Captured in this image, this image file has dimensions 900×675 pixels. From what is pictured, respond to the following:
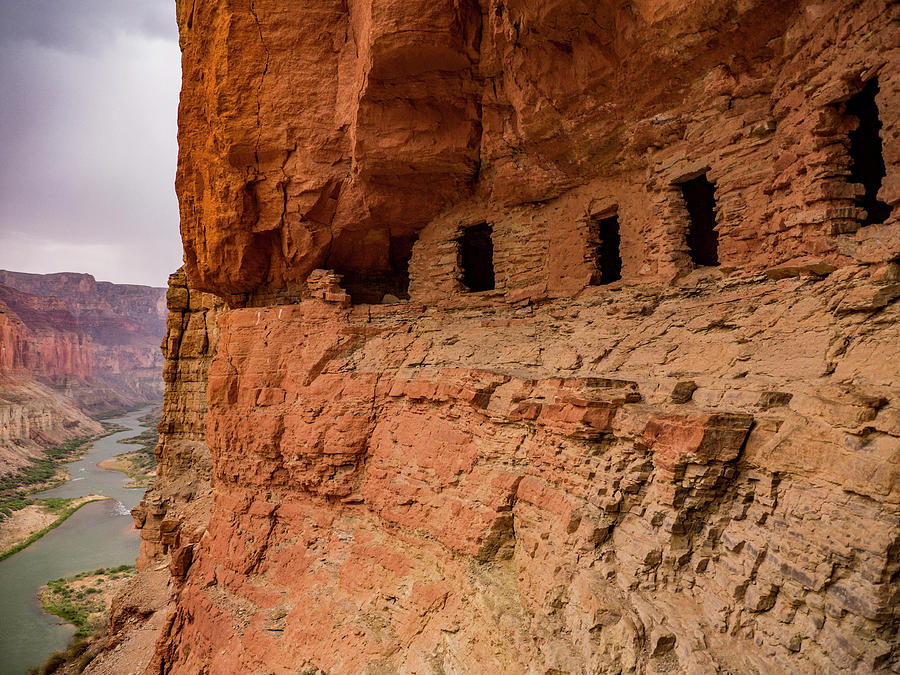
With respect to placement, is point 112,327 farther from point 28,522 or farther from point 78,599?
point 78,599

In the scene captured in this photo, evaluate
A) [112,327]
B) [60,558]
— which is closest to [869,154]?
[60,558]

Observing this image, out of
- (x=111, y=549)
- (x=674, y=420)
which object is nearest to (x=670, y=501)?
(x=674, y=420)

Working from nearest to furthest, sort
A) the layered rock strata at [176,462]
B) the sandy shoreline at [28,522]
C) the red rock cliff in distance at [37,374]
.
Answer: the layered rock strata at [176,462], the sandy shoreline at [28,522], the red rock cliff in distance at [37,374]

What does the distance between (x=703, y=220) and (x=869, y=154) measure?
285 cm

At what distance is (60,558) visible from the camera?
80.6 feet

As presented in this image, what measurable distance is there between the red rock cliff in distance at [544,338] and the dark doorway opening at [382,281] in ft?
0.24

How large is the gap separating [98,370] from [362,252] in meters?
101

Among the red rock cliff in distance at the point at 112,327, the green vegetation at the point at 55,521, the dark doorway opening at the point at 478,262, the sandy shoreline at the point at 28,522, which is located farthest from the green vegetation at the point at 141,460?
the red rock cliff in distance at the point at 112,327

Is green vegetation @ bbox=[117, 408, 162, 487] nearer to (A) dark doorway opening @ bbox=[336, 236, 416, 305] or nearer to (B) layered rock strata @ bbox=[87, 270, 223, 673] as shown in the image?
(B) layered rock strata @ bbox=[87, 270, 223, 673]

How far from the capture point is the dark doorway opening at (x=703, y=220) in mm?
8617

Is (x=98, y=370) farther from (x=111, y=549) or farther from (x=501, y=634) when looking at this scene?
(x=501, y=634)

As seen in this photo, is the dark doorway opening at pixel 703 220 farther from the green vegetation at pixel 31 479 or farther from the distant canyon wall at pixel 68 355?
the distant canyon wall at pixel 68 355

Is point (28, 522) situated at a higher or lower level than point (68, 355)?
lower

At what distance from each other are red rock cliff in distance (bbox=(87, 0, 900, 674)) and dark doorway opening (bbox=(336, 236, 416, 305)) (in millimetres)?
75
